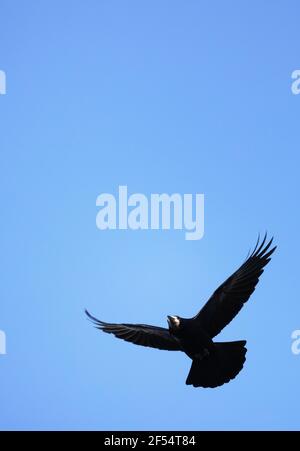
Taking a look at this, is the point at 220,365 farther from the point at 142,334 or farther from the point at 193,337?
the point at 142,334

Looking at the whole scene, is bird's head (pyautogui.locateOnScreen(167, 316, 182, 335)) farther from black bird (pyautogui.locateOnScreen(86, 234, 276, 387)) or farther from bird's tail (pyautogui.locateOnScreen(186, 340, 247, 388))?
bird's tail (pyautogui.locateOnScreen(186, 340, 247, 388))

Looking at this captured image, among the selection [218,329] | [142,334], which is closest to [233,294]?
[218,329]

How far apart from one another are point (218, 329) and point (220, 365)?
0.54 m

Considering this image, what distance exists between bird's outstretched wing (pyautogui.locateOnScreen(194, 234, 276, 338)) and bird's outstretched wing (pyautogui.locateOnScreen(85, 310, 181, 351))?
0.78 m

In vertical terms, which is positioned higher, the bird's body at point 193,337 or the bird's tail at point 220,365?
the bird's body at point 193,337

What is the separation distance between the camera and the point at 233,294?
36.3 ft

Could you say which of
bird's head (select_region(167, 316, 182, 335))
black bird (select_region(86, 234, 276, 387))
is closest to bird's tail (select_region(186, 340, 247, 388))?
black bird (select_region(86, 234, 276, 387))

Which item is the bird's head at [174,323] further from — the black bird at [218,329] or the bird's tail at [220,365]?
the bird's tail at [220,365]

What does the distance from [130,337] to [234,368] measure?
1773 mm

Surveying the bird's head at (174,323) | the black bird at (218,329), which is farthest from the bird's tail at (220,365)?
the bird's head at (174,323)

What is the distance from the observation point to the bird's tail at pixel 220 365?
10969 millimetres

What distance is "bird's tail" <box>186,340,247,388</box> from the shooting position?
36.0 ft

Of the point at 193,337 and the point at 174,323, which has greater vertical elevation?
the point at 174,323
